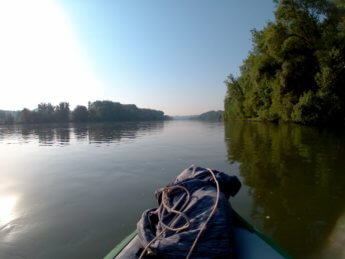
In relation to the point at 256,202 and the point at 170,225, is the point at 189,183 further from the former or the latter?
the point at 256,202

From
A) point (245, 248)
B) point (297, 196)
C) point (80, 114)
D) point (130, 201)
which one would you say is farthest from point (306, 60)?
point (80, 114)

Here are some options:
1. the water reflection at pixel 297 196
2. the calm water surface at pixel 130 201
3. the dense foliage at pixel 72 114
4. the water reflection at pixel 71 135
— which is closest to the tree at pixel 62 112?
the dense foliage at pixel 72 114

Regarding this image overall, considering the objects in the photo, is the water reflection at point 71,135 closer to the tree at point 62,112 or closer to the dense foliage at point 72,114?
the dense foliage at point 72,114

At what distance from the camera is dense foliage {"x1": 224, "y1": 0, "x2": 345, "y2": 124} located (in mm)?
27469

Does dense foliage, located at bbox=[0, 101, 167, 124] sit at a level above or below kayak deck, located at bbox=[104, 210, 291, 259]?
above

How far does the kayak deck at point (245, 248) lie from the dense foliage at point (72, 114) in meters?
109

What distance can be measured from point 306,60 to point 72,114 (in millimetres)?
107267

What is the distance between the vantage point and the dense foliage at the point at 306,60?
90.1 ft

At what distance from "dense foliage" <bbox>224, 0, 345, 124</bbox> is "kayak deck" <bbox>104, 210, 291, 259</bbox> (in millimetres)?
28372

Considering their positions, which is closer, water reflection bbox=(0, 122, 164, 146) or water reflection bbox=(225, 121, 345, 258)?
water reflection bbox=(225, 121, 345, 258)

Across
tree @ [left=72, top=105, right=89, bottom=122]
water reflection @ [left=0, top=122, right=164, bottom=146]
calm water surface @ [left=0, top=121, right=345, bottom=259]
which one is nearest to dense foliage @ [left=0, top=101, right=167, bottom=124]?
tree @ [left=72, top=105, right=89, bottom=122]

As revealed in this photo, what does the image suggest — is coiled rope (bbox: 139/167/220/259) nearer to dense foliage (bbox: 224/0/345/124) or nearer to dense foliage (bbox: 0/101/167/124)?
dense foliage (bbox: 224/0/345/124)

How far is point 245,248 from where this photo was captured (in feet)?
9.84

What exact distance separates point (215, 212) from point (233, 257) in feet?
1.57
